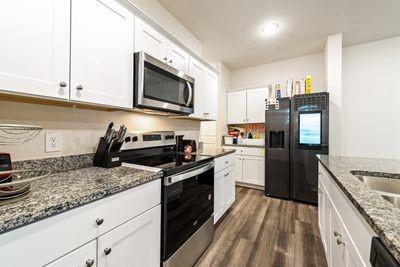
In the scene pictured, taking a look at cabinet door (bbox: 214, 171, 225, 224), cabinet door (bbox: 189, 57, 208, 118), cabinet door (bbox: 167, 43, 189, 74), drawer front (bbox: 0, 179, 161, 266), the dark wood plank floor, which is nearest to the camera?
drawer front (bbox: 0, 179, 161, 266)

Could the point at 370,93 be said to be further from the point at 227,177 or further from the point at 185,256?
the point at 185,256

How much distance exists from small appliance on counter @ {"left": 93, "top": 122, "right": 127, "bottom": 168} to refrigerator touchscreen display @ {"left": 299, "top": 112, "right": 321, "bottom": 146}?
2.65m

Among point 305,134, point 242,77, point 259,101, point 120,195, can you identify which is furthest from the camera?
point 242,77

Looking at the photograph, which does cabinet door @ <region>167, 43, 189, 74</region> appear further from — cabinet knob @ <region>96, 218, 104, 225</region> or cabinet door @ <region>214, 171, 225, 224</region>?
cabinet knob @ <region>96, 218, 104, 225</region>

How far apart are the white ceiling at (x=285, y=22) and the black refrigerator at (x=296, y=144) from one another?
38.1 inches

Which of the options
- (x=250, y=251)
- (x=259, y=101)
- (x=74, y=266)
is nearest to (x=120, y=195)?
(x=74, y=266)

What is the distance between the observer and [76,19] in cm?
104

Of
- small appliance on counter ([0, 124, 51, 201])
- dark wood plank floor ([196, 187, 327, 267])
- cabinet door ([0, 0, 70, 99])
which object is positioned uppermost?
cabinet door ([0, 0, 70, 99])

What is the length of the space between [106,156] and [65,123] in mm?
360

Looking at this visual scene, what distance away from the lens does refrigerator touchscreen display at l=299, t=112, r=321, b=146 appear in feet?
9.10

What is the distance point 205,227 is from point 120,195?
1.08m

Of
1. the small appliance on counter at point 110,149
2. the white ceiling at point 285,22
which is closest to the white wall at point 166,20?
the white ceiling at point 285,22

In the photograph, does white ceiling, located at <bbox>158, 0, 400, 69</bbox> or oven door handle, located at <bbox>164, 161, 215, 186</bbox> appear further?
white ceiling, located at <bbox>158, 0, 400, 69</bbox>

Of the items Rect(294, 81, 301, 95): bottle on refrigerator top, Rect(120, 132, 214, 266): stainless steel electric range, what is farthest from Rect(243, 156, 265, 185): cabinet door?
Rect(120, 132, 214, 266): stainless steel electric range
